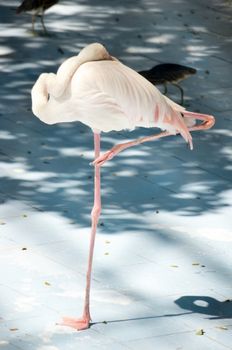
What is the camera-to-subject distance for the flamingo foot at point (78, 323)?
8039mm

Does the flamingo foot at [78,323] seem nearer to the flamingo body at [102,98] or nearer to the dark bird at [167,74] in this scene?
the flamingo body at [102,98]

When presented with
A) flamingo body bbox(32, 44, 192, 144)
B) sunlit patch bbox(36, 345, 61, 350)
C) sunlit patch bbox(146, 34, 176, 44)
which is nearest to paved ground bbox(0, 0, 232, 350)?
sunlit patch bbox(36, 345, 61, 350)

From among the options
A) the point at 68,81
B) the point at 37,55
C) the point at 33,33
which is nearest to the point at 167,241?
the point at 68,81

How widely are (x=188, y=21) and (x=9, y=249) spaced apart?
7666 millimetres

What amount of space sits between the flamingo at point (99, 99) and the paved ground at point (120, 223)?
38cm

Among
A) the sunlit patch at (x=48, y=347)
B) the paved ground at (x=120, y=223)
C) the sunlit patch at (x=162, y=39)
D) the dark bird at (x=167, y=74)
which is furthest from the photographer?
the sunlit patch at (x=162, y=39)

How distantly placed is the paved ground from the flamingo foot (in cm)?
5

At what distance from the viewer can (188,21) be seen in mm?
16328

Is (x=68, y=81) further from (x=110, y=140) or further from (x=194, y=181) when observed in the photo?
(x=110, y=140)

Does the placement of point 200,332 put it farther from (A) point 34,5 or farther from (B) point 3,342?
A: (A) point 34,5

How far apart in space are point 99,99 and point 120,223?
7.44 ft

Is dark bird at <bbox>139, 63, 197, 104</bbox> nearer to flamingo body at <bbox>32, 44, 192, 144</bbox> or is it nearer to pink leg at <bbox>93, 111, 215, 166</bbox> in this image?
pink leg at <bbox>93, 111, 215, 166</bbox>

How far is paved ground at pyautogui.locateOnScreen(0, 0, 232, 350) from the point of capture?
8.13 metres

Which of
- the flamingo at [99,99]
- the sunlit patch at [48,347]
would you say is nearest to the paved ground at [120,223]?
the sunlit patch at [48,347]
